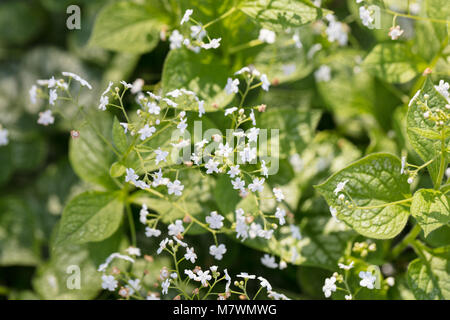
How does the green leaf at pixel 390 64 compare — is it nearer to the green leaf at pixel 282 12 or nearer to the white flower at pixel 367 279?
the green leaf at pixel 282 12

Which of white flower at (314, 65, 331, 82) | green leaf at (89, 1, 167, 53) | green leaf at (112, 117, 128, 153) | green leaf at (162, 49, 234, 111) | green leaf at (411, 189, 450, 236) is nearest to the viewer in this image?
green leaf at (411, 189, 450, 236)

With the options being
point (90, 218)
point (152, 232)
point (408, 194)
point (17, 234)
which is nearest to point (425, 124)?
point (408, 194)

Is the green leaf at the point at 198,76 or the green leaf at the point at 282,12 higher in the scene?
the green leaf at the point at 282,12

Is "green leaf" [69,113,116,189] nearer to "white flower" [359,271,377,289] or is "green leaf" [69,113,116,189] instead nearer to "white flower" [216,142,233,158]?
"white flower" [216,142,233,158]

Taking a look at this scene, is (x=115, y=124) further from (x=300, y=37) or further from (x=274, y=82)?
(x=300, y=37)

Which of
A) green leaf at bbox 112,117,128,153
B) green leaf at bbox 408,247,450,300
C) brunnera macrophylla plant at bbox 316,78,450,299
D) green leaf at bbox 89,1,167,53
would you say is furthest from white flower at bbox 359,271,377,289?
green leaf at bbox 89,1,167,53

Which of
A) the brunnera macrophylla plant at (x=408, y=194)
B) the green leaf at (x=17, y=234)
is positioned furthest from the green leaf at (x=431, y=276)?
the green leaf at (x=17, y=234)
